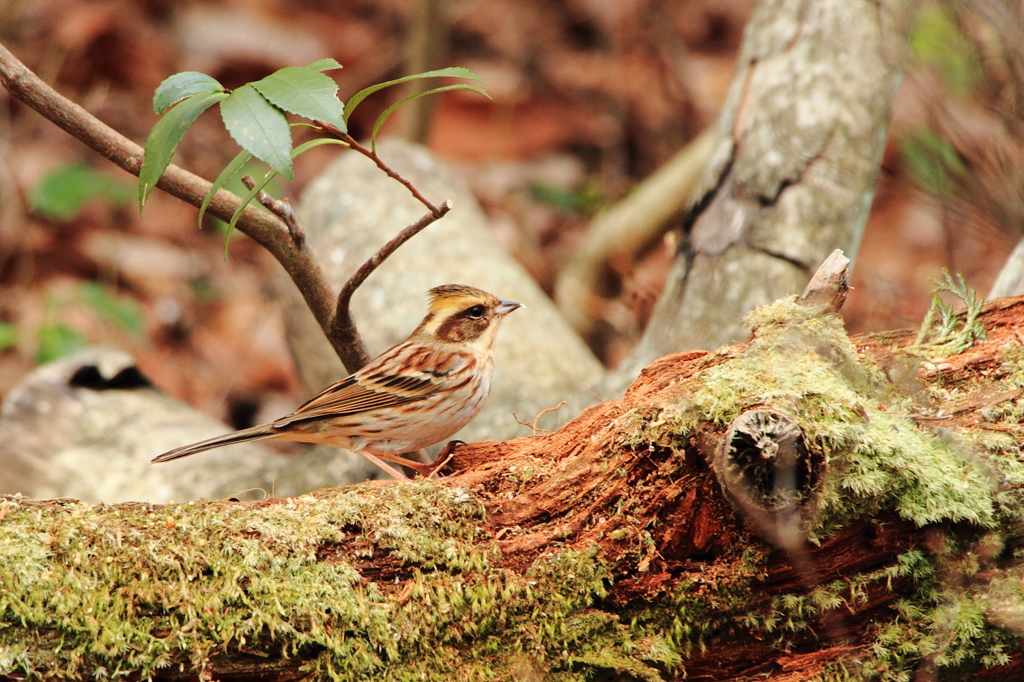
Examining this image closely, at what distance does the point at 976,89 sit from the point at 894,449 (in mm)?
3831

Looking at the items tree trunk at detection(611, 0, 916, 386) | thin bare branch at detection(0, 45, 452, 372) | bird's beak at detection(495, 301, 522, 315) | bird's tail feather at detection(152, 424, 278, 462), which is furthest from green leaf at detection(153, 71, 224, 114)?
tree trunk at detection(611, 0, 916, 386)

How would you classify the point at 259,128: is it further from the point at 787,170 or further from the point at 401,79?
the point at 787,170

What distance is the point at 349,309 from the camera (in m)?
3.94

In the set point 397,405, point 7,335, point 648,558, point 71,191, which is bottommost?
point 648,558

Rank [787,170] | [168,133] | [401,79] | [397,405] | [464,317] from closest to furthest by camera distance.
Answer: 1. [168,133]
2. [401,79]
3. [397,405]
4. [464,317]
5. [787,170]

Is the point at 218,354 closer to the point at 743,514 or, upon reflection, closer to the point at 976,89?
the point at 976,89

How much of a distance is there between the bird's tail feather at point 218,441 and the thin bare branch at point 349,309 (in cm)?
56

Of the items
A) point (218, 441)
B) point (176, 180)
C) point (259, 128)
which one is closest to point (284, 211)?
point (176, 180)

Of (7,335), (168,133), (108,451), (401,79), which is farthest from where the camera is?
(7,335)

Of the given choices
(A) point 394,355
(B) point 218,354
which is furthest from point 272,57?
(A) point 394,355

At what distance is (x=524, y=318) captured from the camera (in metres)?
6.71

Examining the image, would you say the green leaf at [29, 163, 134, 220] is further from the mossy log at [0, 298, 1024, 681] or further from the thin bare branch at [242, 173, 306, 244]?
the mossy log at [0, 298, 1024, 681]

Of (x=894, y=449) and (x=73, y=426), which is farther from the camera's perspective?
(x=73, y=426)

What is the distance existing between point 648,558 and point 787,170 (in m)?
3.57
